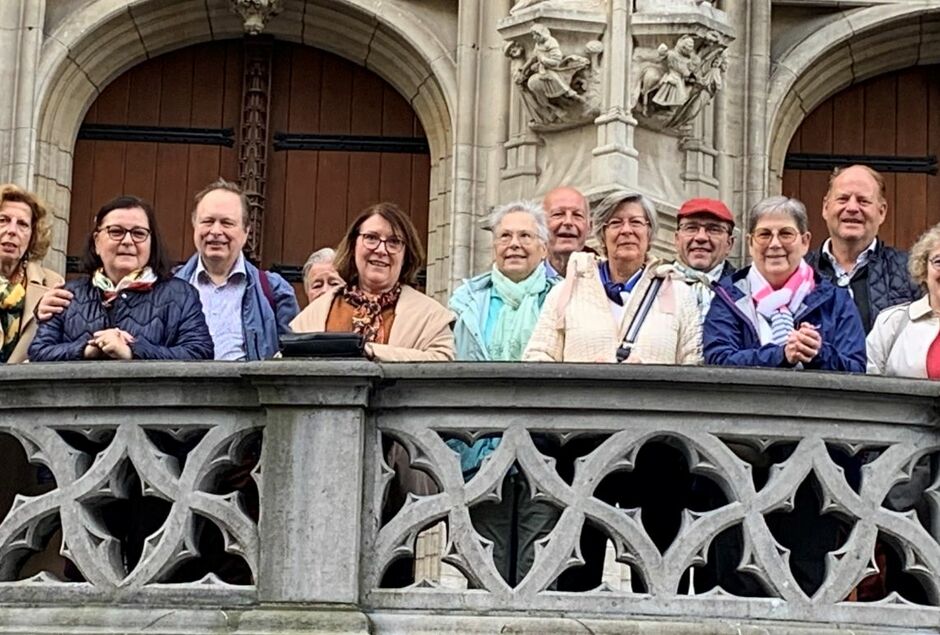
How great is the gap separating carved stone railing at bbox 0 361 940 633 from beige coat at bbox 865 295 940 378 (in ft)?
1.39

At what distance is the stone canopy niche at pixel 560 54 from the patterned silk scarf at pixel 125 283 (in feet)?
12.5

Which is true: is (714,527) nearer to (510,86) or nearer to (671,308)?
(671,308)

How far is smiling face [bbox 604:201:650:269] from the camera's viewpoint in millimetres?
9102

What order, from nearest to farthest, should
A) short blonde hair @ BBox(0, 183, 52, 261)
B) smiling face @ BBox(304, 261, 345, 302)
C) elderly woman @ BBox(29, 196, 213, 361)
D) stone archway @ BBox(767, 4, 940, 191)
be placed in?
elderly woman @ BBox(29, 196, 213, 361) → short blonde hair @ BBox(0, 183, 52, 261) → smiling face @ BBox(304, 261, 345, 302) → stone archway @ BBox(767, 4, 940, 191)

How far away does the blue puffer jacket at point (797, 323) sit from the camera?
8.59 meters

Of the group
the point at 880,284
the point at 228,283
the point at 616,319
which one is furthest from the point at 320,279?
the point at 880,284

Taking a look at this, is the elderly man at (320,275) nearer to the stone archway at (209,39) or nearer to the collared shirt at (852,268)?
the collared shirt at (852,268)

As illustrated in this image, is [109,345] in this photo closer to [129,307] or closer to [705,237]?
[129,307]

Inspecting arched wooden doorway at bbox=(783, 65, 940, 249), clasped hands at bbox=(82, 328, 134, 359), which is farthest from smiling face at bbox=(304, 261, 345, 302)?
arched wooden doorway at bbox=(783, 65, 940, 249)

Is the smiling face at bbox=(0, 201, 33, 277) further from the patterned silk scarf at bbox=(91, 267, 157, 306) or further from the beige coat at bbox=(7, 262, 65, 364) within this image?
the patterned silk scarf at bbox=(91, 267, 157, 306)

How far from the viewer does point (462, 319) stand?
30.0 feet

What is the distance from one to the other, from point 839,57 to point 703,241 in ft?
14.1

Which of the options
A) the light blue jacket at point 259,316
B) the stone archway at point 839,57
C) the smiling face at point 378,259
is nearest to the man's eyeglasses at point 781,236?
the smiling face at point 378,259

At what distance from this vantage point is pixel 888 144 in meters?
13.6
